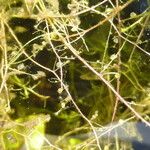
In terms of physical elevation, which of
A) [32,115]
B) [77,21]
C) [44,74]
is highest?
[77,21]

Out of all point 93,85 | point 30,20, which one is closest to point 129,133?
point 93,85

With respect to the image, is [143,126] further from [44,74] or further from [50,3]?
[50,3]

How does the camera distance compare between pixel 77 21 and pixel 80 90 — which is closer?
pixel 77 21

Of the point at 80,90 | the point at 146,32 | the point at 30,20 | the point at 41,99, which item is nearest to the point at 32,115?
the point at 41,99

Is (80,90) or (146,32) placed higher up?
(146,32)

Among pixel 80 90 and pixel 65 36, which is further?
pixel 80 90

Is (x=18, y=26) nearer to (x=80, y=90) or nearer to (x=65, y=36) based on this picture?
(x=65, y=36)
